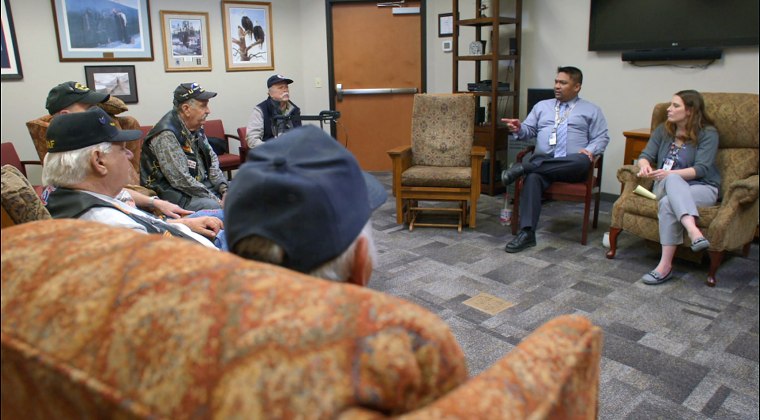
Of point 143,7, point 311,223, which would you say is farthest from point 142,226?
point 143,7

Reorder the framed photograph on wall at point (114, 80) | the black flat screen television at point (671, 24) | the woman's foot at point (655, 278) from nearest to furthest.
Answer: the black flat screen television at point (671, 24)
the woman's foot at point (655, 278)
the framed photograph on wall at point (114, 80)

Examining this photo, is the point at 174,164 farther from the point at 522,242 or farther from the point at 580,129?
the point at 580,129

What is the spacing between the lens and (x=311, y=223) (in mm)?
742

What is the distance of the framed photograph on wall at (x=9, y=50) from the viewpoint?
4.19 m

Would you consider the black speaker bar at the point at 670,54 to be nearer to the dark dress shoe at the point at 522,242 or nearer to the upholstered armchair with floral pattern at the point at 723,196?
the upholstered armchair with floral pattern at the point at 723,196

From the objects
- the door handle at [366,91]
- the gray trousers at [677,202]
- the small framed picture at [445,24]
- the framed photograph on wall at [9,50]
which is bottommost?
the gray trousers at [677,202]

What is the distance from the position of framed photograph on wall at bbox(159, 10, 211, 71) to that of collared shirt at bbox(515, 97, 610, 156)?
11.2ft

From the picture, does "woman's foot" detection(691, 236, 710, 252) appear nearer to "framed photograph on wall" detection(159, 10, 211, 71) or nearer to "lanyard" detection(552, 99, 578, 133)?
"lanyard" detection(552, 99, 578, 133)

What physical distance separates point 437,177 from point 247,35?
2.97 meters

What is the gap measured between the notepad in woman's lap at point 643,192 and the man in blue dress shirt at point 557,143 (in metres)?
0.43

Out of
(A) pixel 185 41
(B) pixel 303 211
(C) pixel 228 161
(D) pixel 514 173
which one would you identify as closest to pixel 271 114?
(C) pixel 228 161

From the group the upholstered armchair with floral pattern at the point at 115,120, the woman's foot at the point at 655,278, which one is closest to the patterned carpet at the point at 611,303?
the woman's foot at the point at 655,278

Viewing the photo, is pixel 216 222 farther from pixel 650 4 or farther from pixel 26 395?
pixel 650 4

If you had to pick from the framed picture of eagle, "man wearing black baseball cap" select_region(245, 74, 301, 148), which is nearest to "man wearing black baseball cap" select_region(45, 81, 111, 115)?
"man wearing black baseball cap" select_region(245, 74, 301, 148)
